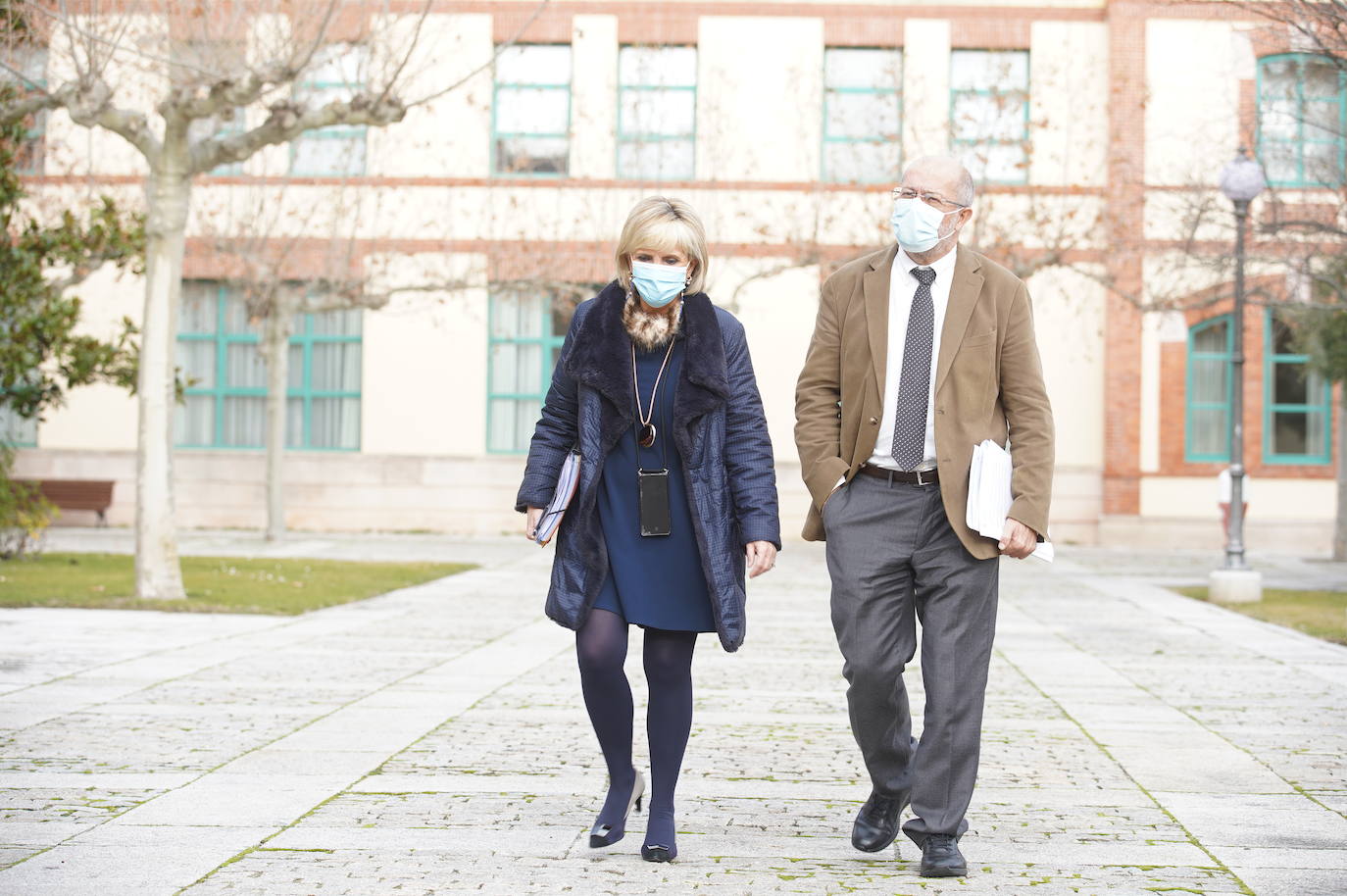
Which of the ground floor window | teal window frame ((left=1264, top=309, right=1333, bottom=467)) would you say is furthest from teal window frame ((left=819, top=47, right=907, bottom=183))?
teal window frame ((left=1264, top=309, right=1333, bottom=467))

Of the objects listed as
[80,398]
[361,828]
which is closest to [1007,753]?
[361,828]

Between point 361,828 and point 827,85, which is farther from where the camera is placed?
point 827,85

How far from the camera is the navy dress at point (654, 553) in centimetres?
495

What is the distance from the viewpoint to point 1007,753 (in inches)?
274

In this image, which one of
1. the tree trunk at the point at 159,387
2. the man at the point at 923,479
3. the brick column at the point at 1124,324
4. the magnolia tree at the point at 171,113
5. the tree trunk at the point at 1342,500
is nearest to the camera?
the man at the point at 923,479

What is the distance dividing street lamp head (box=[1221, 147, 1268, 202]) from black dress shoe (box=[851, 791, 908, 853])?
11.6 m

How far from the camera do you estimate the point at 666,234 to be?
194 inches

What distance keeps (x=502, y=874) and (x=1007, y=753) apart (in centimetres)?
293

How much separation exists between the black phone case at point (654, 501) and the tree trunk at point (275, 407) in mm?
18053

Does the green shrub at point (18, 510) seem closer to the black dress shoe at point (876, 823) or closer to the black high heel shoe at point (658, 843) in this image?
the black high heel shoe at point (658, 843)

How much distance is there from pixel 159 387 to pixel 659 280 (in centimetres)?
915

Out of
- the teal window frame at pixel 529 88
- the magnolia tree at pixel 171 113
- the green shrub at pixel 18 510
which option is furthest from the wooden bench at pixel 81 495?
the magnolia tree at pixel 171 113

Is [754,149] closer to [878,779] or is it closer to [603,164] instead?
[603,164]

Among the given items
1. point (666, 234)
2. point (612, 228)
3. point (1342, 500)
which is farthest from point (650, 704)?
point (612, 228)
